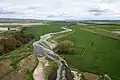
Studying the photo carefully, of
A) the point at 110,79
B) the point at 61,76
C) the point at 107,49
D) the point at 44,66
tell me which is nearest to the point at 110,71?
the point at 110,79

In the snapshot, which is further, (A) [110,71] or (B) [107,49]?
(B) [107,49]

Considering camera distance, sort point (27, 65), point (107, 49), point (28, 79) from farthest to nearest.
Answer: point (107, 49) → point (27, 65) → point (28, 79)

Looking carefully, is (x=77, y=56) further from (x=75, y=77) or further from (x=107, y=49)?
(x=75, y=77)

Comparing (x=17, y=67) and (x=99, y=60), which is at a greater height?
(x=99, y=60)

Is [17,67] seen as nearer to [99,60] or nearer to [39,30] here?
[99,60]

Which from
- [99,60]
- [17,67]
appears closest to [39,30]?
[99,60]

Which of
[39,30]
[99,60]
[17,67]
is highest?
[99,60]

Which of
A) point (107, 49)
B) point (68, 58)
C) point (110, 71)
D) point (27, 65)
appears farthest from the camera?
point (107, 49)

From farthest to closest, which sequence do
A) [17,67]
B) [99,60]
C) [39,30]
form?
1. [39,30]
2. [99,60]
3. [17,67]

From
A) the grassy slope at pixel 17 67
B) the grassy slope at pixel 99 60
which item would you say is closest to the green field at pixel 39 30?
the grassy slope at pixel 99 60

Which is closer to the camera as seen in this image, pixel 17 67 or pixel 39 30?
pixel 17 67

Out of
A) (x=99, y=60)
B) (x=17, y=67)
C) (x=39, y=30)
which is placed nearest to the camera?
(x=17, y=67)
